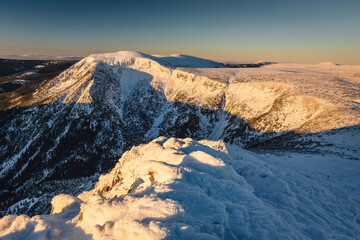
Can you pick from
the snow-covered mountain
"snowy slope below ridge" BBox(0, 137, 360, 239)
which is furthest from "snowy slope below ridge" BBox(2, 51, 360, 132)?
"snowy slope below ridge" BBox(0, 137, 360, 239)

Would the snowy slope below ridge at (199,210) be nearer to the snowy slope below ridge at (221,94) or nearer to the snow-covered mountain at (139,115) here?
the snow-covered mountain at (139,115)

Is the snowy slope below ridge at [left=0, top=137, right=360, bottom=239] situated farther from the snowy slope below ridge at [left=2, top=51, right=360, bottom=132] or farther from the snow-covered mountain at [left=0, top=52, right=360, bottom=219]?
the snowy slope below ridge at [left=2, top=51, right=360, bottom=132]

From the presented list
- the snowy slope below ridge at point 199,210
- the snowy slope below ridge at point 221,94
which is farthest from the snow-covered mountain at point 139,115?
the snowy slope below ridge at point 199,210

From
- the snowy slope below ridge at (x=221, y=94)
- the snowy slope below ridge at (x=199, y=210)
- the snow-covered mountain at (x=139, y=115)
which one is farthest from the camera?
the snow-covered mountain at (x=139, y=115)

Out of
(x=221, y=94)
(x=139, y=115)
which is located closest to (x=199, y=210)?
(x=221, y=94)

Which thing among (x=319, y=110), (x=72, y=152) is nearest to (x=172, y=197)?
(x=319, y=110)

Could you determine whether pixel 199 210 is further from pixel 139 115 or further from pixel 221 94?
pixel 139 115
